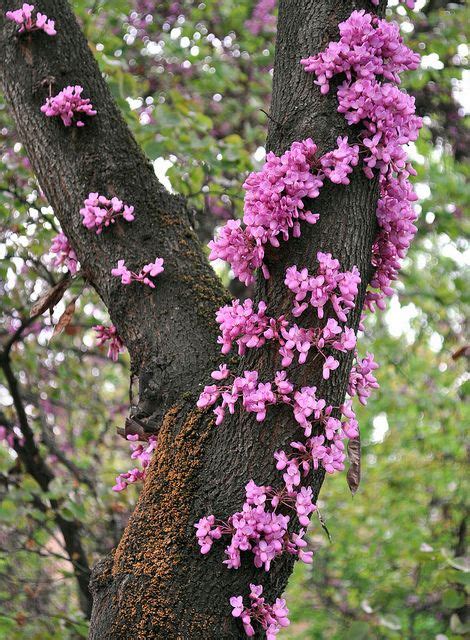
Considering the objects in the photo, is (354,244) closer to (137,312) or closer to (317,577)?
(137,312)

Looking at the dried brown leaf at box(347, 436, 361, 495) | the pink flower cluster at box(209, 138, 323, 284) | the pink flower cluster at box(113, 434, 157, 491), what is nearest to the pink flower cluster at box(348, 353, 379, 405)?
the dried brown leaf at box(347, 436, 361, 495)

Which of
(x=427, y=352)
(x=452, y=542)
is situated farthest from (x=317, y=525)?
(x=427, y=352)

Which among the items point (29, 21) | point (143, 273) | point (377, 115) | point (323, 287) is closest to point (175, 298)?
point (143, 273)

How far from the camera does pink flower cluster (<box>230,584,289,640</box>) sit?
65.6 inches

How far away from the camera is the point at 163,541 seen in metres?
1.73

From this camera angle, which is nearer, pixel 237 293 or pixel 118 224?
pixel 118 224

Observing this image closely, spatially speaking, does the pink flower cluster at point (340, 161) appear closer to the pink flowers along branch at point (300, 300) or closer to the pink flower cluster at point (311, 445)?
the pink flowers along branch at point (300, 300)

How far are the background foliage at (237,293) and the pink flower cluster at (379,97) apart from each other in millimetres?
1251

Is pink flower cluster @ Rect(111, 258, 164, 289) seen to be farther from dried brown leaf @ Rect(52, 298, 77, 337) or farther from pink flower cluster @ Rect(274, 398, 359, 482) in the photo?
pink flower cluster @ Rect(274, 398, 359, 482)

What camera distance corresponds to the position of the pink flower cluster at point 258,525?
5.47 ft

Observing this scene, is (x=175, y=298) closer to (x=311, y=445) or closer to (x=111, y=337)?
(x=111, y=337)

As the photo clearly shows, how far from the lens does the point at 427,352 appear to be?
12422 mm

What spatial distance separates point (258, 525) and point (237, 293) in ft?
12.1

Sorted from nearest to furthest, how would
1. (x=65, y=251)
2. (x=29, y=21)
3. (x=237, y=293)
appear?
(x=29, y=21), (x=65, y=251), (x=237, y=293)
